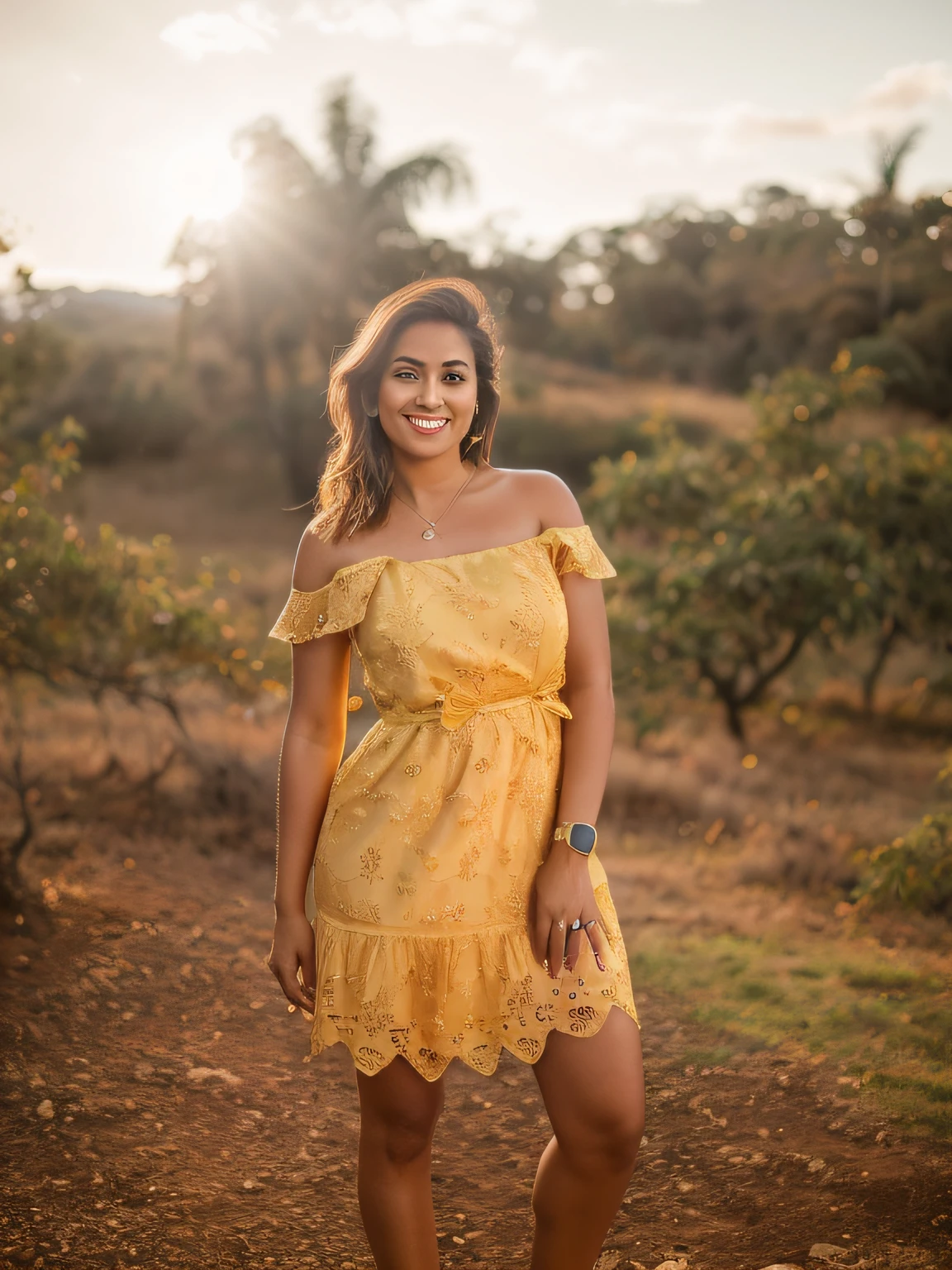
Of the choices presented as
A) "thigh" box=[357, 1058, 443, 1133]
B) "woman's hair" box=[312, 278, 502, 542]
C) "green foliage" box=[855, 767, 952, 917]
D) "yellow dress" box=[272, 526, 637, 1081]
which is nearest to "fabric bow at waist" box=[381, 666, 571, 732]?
"yellow dress" box=[272, 526, 637, 1081]

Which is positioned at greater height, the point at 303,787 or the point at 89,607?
the point at 303,787

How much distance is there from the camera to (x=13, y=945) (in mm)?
4141

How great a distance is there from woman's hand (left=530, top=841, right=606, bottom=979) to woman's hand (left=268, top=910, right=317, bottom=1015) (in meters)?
0.47

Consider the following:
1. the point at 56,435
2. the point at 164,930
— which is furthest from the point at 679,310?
the point at 164,930

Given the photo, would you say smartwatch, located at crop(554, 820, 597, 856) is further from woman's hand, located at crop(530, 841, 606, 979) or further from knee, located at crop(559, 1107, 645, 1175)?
knee, located at crop(559, 1107, 645, 1175)

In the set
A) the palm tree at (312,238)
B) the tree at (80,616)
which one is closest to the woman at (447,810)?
the tree at (80,616)

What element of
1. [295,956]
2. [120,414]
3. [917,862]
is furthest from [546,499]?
[120,414]

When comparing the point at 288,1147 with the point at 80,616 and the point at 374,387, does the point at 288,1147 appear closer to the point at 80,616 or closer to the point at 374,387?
the point at 374,387

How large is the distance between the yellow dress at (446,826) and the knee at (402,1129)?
10 centimetres

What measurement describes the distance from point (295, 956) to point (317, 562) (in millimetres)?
771

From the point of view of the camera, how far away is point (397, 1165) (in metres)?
1.94

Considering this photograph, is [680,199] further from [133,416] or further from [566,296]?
[133,416]

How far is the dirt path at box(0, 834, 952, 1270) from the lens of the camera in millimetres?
2533

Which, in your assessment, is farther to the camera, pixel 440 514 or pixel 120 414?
pixel 120 414
